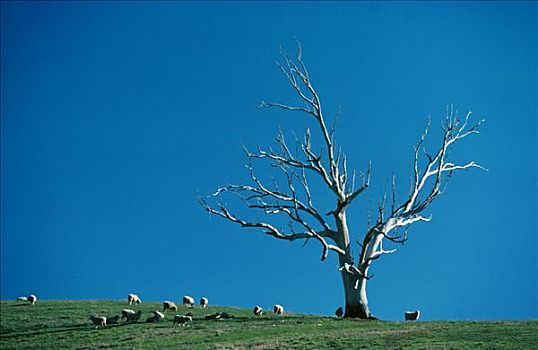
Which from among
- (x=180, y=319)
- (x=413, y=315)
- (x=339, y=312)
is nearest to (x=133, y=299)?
(x=180, y=319)

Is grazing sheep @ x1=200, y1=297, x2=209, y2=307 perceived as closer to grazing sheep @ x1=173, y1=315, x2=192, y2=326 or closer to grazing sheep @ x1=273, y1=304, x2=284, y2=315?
grazing sheep @ x1=273, y1=304, x2=284, y2=315

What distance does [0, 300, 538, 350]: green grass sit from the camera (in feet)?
77.9

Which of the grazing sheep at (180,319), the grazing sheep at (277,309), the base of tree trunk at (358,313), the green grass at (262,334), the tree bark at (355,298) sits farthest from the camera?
the grazing sheep at (277,309)

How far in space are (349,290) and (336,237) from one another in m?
3.07

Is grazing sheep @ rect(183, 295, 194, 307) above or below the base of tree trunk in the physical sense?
above

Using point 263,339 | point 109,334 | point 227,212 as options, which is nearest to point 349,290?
point 227,212

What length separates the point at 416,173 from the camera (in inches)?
1528

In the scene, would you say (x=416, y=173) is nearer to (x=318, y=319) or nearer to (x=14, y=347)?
(x=318, y=319)

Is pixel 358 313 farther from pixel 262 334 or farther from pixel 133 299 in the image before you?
pixel 133 299

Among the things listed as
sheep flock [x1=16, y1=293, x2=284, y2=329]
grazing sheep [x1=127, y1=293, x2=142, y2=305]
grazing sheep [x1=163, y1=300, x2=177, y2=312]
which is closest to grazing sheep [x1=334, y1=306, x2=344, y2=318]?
sheep flock [x1=16, y1=293, x2=284, y2=329]

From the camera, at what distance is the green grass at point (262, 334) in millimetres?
23734

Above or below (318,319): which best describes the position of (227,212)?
above

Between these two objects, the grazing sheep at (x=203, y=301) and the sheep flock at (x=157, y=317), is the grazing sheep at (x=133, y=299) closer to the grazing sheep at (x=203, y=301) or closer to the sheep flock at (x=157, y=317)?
the sheep flock at (x=157, y=317)

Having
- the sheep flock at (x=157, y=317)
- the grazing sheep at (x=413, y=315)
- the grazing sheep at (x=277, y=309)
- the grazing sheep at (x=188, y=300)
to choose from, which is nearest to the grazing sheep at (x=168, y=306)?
the sheep flock at (x=157, y=317)
